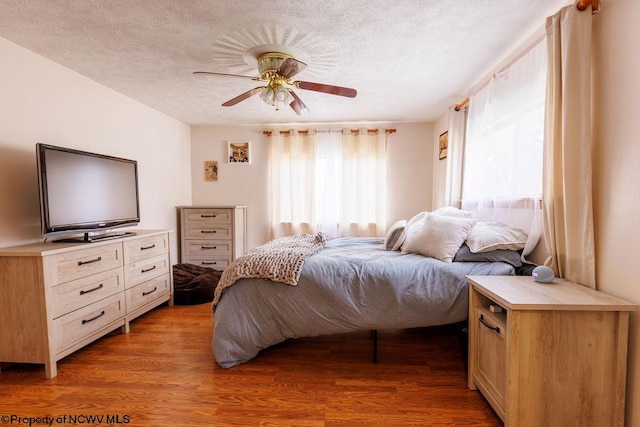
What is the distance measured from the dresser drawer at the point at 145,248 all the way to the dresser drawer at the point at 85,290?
5.7 inches

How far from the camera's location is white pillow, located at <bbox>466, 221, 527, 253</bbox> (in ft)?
6.27

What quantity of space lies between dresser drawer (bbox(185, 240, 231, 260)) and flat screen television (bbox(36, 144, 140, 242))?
117 centimetres

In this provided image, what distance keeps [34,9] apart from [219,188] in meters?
2.89

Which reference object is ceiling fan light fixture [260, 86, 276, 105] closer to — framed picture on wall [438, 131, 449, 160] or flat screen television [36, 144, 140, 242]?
flat screen television [36, 144, 140, 242]

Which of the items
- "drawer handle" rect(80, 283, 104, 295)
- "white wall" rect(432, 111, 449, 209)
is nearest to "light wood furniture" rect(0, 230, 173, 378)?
"drawer handle" rect(80, 283, 104, 295)

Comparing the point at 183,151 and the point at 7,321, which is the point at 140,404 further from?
the point at 183,151

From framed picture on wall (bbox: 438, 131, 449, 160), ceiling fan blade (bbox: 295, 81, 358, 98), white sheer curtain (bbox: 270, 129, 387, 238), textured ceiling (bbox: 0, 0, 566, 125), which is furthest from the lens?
white sheer curtain (bbox: 270, 129, 387, 238)

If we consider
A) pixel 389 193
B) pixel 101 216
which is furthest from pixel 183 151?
pixel 389 193

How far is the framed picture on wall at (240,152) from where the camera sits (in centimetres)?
434

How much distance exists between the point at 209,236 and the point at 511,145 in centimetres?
351

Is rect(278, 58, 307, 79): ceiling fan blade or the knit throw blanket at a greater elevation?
rect(278, 58, 307, 79): ceiling fan blade

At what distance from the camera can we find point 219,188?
446 cm

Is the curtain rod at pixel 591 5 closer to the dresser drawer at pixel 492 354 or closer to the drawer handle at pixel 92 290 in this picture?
the dresser drawer at pixel 492 354

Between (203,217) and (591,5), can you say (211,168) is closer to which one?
(203,217)
